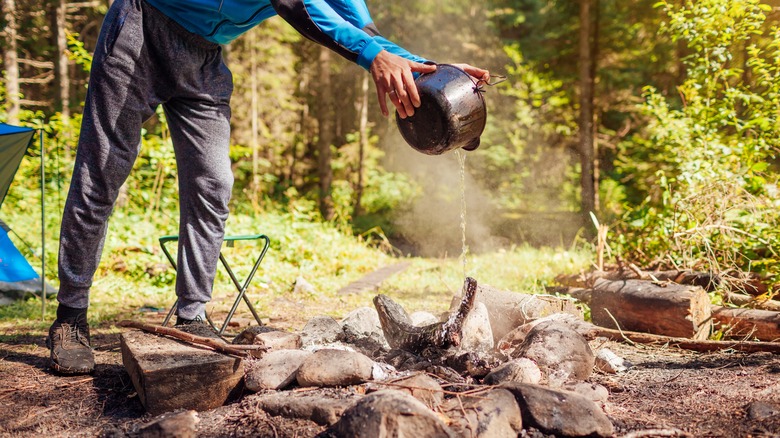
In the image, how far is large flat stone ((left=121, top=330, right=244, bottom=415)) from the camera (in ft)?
6.70

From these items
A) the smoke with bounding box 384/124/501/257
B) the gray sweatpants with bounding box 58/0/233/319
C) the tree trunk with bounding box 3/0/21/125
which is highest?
the tree trunk with bounding box 3/0/21/125

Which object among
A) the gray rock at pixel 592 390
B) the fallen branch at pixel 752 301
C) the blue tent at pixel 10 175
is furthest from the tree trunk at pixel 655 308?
the blue tent at pixel 10 175

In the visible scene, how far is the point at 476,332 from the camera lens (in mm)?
2859

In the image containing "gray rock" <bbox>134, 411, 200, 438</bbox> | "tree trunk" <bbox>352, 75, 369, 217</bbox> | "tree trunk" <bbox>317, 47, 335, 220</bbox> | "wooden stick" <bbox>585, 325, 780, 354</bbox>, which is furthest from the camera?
"tree trunk" <bbox>352, 75, 369, 217</bbox>

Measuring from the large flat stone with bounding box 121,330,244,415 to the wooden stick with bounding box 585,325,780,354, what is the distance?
1964 mm

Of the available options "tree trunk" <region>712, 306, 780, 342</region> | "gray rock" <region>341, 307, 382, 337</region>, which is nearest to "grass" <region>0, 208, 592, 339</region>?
"gray rock" <region>341, 307, 382, 337</region>

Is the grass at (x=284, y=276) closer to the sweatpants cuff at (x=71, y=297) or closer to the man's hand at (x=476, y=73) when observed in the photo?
the sweatpants cuff at (x=71, y=297)

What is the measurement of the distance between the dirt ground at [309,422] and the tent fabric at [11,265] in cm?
99

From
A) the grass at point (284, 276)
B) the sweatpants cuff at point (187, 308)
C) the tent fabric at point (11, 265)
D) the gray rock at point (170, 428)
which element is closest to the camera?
the gray rock at point (170, 428)

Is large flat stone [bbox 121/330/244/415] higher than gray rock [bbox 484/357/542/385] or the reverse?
higher

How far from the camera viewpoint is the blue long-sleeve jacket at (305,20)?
2.14 metres

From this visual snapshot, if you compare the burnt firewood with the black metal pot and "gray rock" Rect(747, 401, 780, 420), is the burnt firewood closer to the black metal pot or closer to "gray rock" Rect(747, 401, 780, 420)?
the black metal pot

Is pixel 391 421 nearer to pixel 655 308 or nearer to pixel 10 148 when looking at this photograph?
pixel 655 308

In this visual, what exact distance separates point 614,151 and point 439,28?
5.75 m
